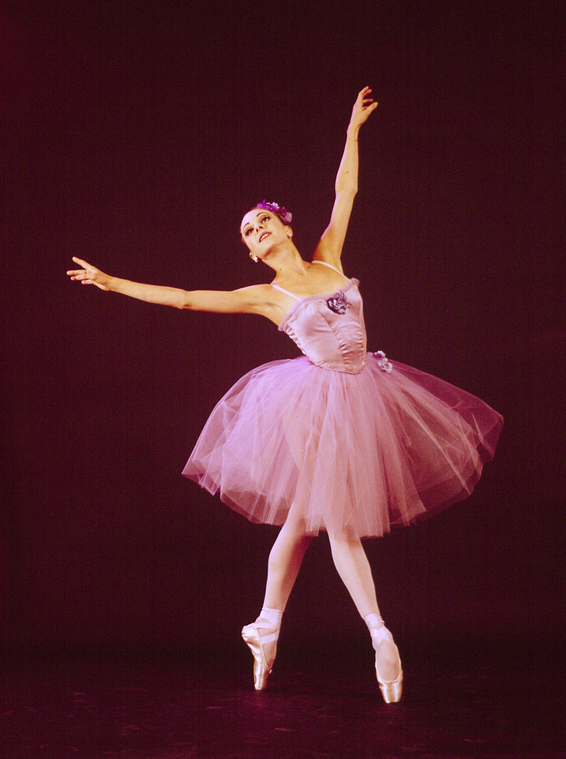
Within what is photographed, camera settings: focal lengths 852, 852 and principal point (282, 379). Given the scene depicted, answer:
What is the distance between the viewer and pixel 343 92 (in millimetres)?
3361

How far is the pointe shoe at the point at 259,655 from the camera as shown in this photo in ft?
8.20

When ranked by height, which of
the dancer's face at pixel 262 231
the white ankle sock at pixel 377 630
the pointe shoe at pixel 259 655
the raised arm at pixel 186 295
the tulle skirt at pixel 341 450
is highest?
the dancer's face at pixel 262 231

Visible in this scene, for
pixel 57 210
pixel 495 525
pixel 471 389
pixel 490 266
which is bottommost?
pixel 495 525

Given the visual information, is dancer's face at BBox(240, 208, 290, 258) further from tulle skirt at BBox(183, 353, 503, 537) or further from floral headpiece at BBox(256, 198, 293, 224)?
tulle skirt at BBox(183, 353, 503, 537)

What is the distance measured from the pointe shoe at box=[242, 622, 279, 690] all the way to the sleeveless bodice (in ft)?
2.68

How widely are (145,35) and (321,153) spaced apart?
2.81 ft

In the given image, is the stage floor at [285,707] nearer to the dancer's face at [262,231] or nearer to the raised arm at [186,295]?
the raised arm at [186,295]

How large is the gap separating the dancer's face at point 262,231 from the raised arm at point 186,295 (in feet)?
0.49

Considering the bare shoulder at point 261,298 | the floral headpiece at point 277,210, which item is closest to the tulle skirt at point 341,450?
the bare shoulder at point 261,298

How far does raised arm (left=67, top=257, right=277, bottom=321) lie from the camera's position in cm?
249

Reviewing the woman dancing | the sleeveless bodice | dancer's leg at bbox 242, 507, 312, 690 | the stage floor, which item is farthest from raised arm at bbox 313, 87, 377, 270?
the stage floor

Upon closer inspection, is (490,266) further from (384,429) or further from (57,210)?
(57,210)

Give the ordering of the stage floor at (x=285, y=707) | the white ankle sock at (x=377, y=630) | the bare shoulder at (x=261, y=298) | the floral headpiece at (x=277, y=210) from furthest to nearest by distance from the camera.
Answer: the floral headpiece at (x=277, y=210), the bare shoulder at (x=261, y=298), the white ankle sock at (x=377, y=630), the stage floor at (x=285, y=707)

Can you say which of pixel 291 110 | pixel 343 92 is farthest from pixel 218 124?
pixel 343 92
